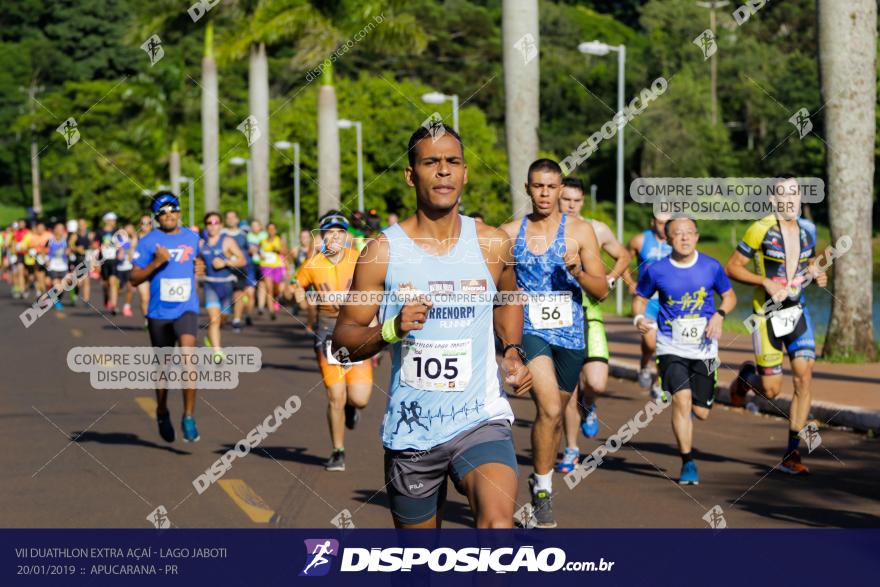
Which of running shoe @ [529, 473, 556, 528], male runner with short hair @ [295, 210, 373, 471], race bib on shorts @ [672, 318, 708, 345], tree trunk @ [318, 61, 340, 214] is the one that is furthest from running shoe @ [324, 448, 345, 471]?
tree trunk @ [318, 61, 340, 214]

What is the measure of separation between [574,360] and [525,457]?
237 centimetres

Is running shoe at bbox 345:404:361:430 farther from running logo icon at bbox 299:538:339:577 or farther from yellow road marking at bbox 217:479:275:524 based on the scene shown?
running logo icon at bbox 299:538:339:577

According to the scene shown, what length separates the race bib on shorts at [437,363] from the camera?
552cm

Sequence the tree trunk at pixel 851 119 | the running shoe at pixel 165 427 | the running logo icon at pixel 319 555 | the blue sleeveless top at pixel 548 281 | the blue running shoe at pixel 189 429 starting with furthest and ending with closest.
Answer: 1. the tree trunk at pixel 851 119
2. the blue running shoe at pixel 189 429
3. the running shoe at pixel 165 427
4. the blue sleeveless top at pixel 548 281
5. the running logo icon at pixel 319 555

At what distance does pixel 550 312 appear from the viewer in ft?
30.0

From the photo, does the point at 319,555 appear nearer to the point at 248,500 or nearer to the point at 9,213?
the point at 248,500

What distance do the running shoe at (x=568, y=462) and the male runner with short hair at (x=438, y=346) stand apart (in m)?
5.01

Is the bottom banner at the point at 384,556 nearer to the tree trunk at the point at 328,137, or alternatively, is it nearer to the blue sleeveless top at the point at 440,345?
the blue sleeveless top at the point at 440,345

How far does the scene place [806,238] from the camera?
10.6 metres

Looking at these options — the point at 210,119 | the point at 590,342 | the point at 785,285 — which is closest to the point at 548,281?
the point at 785,285

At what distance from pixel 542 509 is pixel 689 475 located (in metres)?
1.83

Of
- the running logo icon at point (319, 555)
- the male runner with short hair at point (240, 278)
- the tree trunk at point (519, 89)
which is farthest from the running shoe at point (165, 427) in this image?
the male runner with short hair at point (240, 278)

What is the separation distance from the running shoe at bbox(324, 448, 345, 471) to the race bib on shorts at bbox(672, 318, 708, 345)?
2.58m

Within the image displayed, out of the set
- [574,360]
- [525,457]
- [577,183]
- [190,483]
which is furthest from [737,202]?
[190,483]
